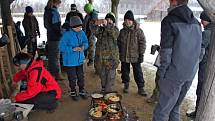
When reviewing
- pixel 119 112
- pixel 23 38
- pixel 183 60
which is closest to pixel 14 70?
pixel 23 38

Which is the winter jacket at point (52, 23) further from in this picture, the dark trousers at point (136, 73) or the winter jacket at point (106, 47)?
the dark trousers at point (136, 73)

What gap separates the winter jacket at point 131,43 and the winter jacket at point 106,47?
0.26m

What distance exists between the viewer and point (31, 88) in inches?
165

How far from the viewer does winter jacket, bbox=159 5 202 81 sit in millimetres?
3137

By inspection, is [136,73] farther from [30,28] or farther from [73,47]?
[30,28]

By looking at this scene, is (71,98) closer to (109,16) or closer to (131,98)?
(131,98)

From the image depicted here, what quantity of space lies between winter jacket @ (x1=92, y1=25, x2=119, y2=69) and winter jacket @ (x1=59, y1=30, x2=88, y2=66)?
0.29 metres

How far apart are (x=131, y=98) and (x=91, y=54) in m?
2.36

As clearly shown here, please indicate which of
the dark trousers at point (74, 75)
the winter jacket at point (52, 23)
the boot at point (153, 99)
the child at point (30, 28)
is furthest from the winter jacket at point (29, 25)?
the boot at point (153, 99)

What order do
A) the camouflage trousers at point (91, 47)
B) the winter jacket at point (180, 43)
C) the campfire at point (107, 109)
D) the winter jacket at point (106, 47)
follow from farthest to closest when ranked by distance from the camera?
the camouflage trousers at point (91, 47) → the winter jacket at point (106, 47) → the campfire at point (107, 109) → the winter jacket at point (180, 43)

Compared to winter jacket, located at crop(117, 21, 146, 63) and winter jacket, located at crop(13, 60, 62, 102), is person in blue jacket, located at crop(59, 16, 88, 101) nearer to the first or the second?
winter jacket, located at crop(13, 60, 62, 102)

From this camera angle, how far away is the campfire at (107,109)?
3.86m

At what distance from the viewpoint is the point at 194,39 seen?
10.4 feet

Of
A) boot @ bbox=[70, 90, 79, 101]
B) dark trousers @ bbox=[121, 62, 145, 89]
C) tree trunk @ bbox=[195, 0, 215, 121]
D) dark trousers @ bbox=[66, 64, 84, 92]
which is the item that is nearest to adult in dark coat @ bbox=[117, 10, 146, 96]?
dark trousers @ bbox=[121, 62, 145, 89]
